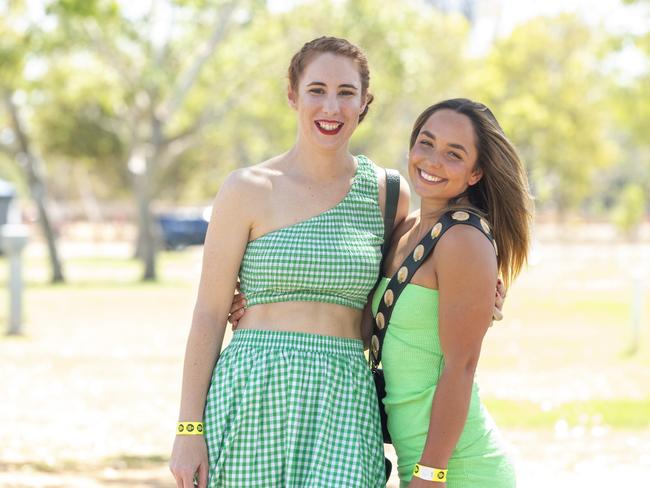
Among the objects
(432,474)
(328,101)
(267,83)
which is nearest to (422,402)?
(432,474)

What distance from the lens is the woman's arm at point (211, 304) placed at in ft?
10.4

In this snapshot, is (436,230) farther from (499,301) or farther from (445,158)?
(499,301)

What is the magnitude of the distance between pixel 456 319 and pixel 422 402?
258 millimetres

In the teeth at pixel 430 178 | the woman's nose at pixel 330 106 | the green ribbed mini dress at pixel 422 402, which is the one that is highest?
the woman's nose at pixel 330 106

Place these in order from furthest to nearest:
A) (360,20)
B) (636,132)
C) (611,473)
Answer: (636,132)
(360,20)
(611,473)

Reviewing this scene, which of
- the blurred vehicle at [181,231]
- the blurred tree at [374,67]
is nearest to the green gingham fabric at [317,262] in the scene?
the blurred tree at [374,67]

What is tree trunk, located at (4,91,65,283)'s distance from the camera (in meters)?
26.8

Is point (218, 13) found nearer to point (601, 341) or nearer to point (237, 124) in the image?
point (601, 341)

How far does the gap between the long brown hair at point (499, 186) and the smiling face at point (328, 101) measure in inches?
8.4

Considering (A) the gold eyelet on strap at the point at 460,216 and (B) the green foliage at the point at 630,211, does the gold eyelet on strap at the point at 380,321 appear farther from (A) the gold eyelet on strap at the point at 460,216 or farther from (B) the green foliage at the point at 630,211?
(B) the green foliage at the point at 630,211

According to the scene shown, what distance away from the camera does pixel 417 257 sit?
3.07 meters

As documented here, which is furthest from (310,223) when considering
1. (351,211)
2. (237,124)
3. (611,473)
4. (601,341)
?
(237,124)

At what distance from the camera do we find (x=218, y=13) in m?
28.0

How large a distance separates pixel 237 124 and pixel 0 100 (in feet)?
65.4
